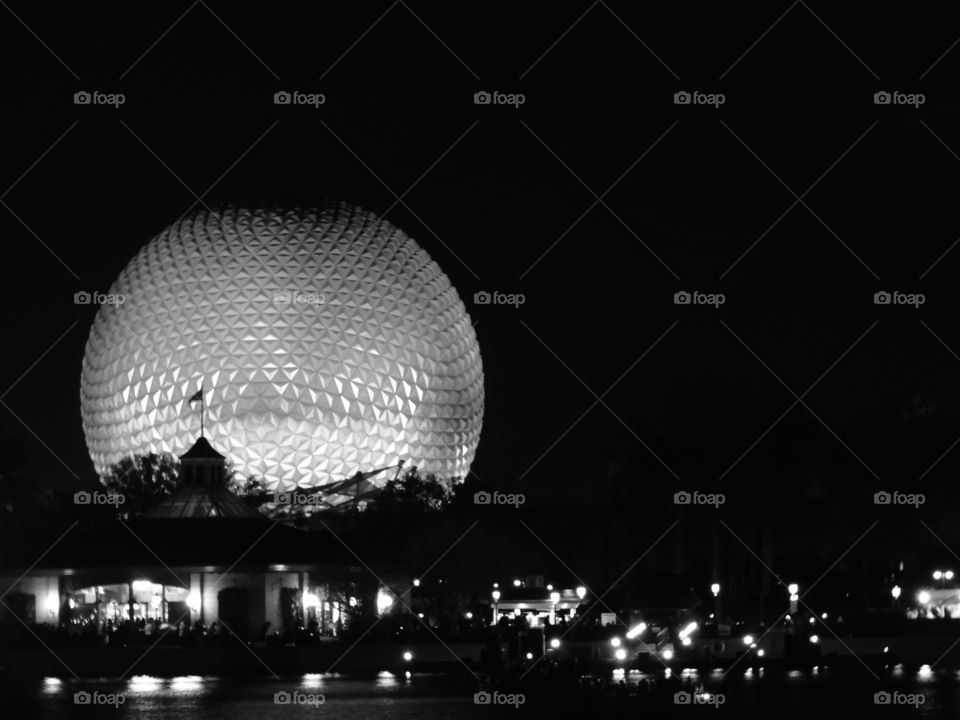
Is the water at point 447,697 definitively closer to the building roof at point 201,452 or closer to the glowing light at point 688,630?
the glowing light at point 688,630

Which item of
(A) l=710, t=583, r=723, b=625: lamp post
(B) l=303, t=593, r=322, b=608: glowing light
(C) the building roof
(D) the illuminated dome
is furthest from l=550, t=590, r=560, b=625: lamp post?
(C) the building roof

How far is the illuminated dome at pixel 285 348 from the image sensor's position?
336ft

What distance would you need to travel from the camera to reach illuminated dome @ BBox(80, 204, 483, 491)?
103 meters

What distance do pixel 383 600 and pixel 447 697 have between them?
901 inches

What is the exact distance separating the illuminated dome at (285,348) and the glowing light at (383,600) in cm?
1450

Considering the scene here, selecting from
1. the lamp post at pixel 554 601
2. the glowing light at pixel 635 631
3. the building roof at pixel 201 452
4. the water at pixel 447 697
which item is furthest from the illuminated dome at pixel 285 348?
the water at pixel 447 697

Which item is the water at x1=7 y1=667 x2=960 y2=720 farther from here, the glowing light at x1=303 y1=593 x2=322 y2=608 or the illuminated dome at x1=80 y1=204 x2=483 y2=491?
the illuminated dome at x1=80 y1=204 x2=483 y2=491

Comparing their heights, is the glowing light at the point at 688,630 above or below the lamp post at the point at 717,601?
below

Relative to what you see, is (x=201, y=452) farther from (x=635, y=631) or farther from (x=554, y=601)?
(x=635, y=631)

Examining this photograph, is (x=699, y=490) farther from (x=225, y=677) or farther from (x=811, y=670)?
(x=225, y=677)

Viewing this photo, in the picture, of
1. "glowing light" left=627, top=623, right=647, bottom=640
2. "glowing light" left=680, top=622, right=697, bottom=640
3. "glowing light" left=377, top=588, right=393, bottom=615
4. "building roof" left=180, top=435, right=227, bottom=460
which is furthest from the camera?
"building roof" left=180, top=435, right=227, bottom=460

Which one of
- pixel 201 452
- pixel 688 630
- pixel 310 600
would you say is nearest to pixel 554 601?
Answer: pixel 310 600

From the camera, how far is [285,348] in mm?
102562

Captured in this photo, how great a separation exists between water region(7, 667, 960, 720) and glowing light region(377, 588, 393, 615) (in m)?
13.6
